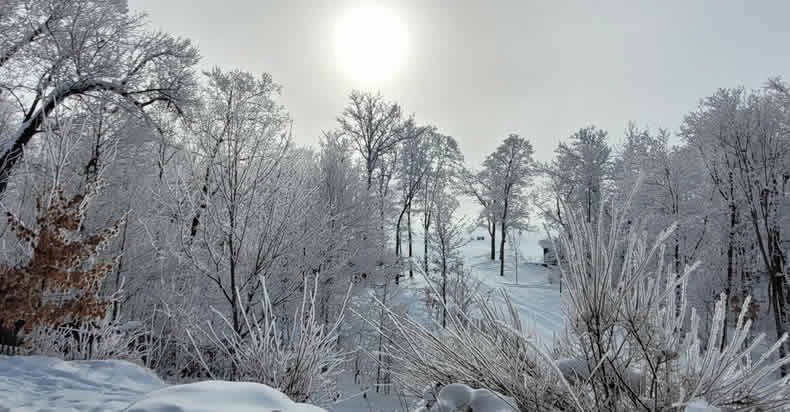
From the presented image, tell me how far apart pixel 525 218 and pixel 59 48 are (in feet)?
93.6

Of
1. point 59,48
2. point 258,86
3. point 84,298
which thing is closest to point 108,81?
point 59,48

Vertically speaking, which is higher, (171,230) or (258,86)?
(258,86)

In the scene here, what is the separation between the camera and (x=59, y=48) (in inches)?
348

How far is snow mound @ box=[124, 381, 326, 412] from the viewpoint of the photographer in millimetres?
1698

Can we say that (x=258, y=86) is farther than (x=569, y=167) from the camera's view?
No

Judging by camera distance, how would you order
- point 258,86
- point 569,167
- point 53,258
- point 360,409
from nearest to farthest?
1. point 53,258
2. point 360,409
3. point 258,86
4. point 569,167

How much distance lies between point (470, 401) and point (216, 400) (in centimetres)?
123

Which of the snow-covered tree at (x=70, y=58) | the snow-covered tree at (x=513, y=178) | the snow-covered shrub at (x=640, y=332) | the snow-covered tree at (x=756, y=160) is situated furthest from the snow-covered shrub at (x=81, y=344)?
the snow-covered tree at (x=513, y=178)

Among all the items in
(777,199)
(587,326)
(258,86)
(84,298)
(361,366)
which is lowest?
(361,366)

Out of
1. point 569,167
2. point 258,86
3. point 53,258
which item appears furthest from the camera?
point 569,167

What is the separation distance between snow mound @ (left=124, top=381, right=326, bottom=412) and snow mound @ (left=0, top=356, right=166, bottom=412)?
7.42 feet

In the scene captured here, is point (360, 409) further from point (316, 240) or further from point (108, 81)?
point (108, 81)

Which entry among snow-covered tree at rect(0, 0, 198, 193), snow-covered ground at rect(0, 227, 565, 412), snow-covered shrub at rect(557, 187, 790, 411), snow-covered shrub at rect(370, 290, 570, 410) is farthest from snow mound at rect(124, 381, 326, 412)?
snow-covered tree at rect(0, 0, 198, 193)

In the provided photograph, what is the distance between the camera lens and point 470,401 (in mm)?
1911
